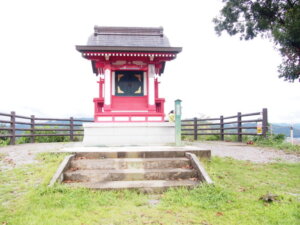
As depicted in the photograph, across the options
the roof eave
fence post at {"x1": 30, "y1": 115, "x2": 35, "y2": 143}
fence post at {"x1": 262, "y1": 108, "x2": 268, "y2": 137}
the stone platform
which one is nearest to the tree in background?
fence post at {"x1": 262, "y1": 108, "x2": 268, "y2": 137}

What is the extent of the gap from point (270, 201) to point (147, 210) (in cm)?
230

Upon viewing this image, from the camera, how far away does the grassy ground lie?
3762 mm

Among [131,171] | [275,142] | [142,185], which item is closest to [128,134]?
[131,171]

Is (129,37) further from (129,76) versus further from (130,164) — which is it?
(130,164)

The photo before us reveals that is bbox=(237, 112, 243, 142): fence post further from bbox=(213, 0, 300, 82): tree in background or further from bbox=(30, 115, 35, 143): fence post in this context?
bbox=(30, 115, 35, 143): fence post

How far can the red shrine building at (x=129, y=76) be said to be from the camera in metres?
10.9

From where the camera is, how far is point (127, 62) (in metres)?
11.7

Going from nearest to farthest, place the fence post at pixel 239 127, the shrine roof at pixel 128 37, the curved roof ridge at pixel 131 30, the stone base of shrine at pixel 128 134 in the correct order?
1. the stone base of shrine at pixel 128 134
2. the shrine roof at pixel 128 37
3. the curved roof ridge at pixel 131 30
4. the fence post at pixel 239 127

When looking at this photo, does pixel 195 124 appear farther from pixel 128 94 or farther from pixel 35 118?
pixel 35 118

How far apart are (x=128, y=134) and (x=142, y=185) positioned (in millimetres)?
5194

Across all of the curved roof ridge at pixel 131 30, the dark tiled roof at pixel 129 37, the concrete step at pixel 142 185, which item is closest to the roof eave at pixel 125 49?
the dark tiled roof at pixel 129 37

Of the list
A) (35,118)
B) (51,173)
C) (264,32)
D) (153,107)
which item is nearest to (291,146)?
(153,107)

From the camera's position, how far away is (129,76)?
39.2ft

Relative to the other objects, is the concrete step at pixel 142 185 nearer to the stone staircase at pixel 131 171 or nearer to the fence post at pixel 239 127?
the stone staircase at pixel 131 171
